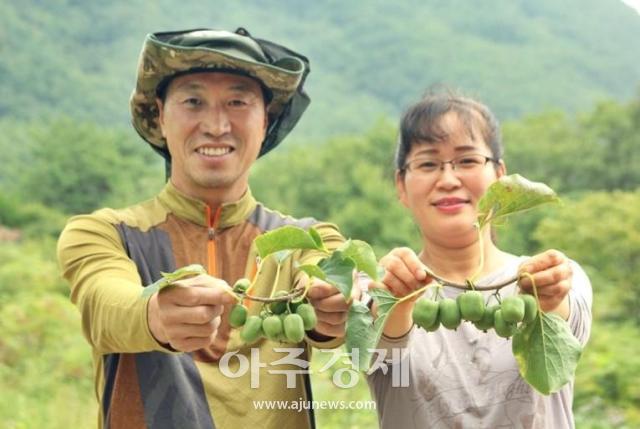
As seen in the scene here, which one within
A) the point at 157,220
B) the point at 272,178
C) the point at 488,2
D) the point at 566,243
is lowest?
the point at 157,220

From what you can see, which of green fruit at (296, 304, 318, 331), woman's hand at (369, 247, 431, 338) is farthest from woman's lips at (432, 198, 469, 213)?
green fruit at (296, 304, 318, 331)

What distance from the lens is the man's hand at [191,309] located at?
1.77 metres

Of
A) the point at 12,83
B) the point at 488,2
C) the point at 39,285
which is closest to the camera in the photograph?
the point at 39,285

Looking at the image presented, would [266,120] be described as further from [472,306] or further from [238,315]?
[472,306]

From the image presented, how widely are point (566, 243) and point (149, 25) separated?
4659cm

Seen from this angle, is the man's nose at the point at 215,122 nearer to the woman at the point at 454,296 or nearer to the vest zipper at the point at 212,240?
the vest zipper at the point at 212,240

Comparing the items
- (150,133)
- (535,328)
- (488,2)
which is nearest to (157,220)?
(150,133)

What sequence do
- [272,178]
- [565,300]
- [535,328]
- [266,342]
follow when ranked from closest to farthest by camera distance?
[535,328] → [565,300] → [266,342] → [272,178]

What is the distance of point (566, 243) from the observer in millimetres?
12719

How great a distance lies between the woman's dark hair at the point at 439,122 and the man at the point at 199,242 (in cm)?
32

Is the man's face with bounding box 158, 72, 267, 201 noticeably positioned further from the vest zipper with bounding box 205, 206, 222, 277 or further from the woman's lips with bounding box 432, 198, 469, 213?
the woman's lips with bounding box 432, 198, 469, 213

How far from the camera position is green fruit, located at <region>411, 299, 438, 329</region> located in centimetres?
185

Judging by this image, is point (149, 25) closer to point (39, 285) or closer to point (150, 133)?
point (39, 285)

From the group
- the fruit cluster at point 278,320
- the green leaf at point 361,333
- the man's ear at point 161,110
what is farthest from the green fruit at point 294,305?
the man's ear at point 161,110
